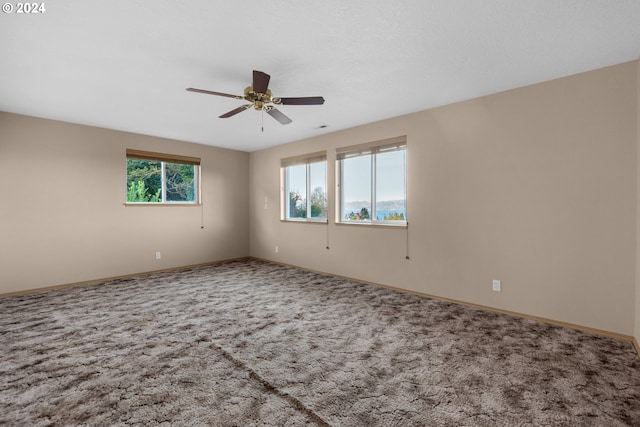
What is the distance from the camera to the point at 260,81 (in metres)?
2.51

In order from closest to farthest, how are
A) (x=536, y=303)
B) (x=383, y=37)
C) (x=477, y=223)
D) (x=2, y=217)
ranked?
(x=383, y=37)
(x=536, y=303)
(x=477, y=223)
(x=2, y=217)

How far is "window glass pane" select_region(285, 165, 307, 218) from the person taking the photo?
5.95 meters

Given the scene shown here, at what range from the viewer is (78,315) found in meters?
3.36

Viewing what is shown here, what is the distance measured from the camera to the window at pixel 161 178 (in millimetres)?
5301

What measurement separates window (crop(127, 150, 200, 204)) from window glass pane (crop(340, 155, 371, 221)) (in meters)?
2.99

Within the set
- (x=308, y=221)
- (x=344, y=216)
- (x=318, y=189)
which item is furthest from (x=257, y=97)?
(x=308, y=221)

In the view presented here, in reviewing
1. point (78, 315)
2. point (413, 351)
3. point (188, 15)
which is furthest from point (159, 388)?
point (188, 15)

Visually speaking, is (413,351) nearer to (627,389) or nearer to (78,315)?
(627,389)

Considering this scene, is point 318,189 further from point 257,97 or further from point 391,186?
point 257,97

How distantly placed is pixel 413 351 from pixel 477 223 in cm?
185

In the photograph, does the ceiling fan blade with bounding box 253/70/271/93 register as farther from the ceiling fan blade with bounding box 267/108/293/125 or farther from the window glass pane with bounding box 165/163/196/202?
the window glass pane with bounding box 165/163/196/202

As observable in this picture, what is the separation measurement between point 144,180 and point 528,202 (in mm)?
5848

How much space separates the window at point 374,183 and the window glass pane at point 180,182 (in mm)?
3031

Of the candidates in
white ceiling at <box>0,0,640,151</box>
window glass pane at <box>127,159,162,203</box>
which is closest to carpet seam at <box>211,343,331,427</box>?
white ceiling at <box>0,0,640,151</box>
